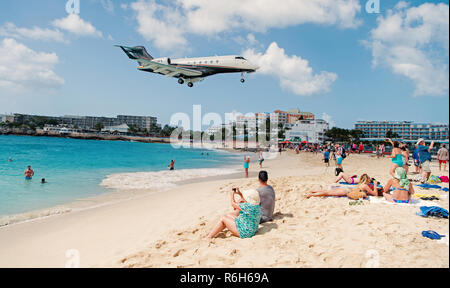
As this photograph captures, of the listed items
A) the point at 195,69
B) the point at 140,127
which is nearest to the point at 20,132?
the point at 140,127

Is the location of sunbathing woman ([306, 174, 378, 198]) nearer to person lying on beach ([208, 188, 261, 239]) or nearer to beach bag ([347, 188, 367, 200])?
beach bag ([347, 188, 367, 200])

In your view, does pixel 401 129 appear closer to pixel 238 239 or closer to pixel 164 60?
pixel 164 60

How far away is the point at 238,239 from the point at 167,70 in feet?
24.3

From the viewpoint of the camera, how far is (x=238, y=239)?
4496mm

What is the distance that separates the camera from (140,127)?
158 m

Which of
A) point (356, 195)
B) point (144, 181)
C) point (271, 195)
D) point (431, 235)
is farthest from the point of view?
point (144, 181)

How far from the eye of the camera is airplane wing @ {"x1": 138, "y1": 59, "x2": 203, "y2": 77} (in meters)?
9.52

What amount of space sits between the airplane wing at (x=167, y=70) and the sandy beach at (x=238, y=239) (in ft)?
16.0

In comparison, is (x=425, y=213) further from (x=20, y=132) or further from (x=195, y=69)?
(x=20, y=132)

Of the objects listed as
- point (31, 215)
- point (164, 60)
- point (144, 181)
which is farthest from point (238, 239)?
point (144, 181)

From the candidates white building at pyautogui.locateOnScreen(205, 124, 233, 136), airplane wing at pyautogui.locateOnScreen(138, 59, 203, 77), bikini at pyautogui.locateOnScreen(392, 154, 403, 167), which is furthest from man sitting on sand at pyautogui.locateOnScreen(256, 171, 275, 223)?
white building at pyautogui.locateOnScreen(205, 124, 233, 136)

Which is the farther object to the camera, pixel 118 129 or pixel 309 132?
pixel 118 129

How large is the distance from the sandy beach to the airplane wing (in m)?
4.86
